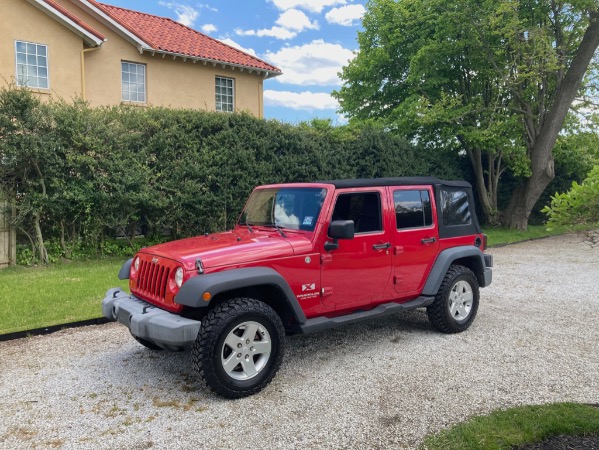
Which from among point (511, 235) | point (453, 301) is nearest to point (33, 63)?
point (453, 301)

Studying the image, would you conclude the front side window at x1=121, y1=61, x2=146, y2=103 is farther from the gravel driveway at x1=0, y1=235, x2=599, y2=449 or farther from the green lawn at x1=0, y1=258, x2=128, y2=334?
the gravel driveway at x1=0, y1=235, x2=599, y2=449

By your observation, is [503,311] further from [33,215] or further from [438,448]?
[33,215]

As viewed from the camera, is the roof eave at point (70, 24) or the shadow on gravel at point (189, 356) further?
the roof eave at point (70, 24)

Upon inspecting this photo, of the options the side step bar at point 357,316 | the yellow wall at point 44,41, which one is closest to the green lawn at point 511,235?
the side step bar at point 357,316

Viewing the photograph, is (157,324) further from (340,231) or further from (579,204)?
(579,204)

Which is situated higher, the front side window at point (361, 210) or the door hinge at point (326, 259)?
the front side window at point (361, 210)

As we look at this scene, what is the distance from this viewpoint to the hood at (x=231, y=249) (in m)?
4.01

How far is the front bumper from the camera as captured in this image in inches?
144

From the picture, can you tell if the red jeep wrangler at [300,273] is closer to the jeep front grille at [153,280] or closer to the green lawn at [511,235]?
the jeep front grille at [153,280]

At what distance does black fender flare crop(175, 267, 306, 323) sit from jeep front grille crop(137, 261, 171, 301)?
1.21 ft

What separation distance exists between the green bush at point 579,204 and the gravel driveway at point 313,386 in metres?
1.59

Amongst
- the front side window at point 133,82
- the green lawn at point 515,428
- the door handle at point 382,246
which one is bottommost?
the green lawn at point 515,428

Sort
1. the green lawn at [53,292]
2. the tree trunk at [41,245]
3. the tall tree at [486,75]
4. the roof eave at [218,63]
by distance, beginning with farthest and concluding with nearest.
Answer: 1. the roof eave at [218,63]
2. the tall tree at [486,75]
3. the tree trunk at [41,245]
4. the green lawn at [53,292]

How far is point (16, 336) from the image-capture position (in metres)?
5.53
